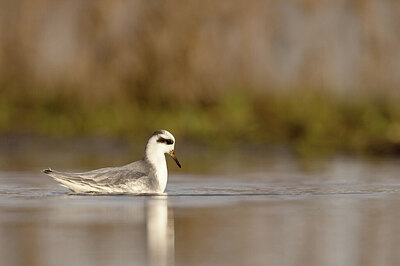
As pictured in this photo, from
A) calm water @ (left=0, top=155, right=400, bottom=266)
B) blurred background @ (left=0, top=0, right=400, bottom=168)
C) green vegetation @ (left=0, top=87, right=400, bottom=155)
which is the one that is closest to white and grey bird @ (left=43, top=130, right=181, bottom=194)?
calm water @ (left=0, top=155, right=400, bottom=266)

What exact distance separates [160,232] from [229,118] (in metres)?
13.3

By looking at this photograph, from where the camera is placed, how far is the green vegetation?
68.0 ft

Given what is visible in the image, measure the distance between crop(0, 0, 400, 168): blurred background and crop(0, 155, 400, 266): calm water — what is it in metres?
6.81

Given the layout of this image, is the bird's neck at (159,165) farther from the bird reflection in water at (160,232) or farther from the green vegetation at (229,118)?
the green vegetation at (229,118)

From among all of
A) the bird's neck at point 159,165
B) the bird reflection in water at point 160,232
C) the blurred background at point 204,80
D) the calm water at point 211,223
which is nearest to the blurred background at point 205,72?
the blurred background at point 204,80

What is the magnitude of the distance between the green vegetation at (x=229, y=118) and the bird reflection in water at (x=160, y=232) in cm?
998

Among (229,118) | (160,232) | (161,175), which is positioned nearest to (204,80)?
(229,118)

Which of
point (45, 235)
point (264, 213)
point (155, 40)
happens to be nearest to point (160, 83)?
point (155, 40)

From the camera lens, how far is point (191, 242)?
309 inches

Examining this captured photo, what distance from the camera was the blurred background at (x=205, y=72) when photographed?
67.5 ft

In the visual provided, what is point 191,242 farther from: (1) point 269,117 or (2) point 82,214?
(1) point 269,117

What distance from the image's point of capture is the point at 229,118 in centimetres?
2164

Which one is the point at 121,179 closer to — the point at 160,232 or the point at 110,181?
the point at 110,181

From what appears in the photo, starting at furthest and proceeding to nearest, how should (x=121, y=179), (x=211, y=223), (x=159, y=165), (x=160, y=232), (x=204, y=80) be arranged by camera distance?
(x=204, y=80), (x=159, y=165), (x=121, y=179), (x=211, y=223), (x=160, y=232)
